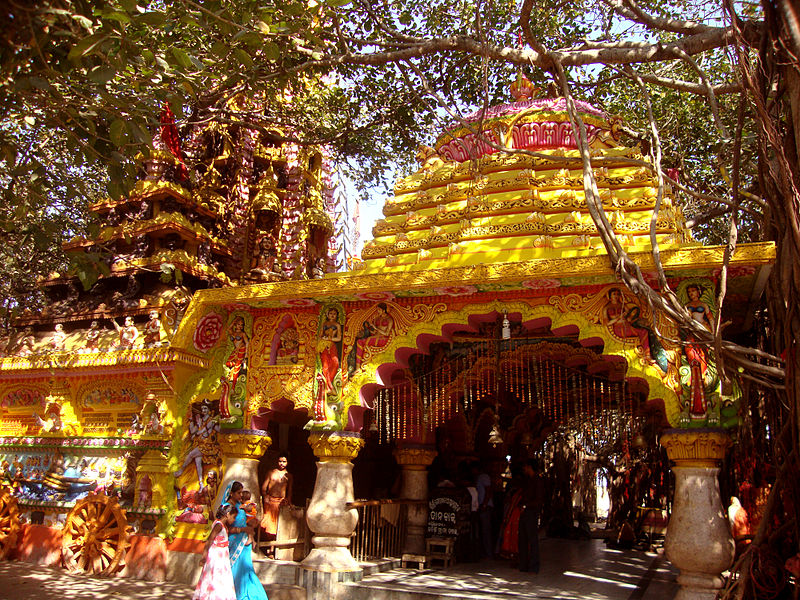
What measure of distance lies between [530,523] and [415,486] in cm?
203

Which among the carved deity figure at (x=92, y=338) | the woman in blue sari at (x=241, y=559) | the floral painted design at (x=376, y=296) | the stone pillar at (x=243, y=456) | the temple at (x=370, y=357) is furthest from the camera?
the carved deity figure at (x=92, y=338)

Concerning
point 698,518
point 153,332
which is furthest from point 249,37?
point 698,518

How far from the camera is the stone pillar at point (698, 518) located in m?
6.39

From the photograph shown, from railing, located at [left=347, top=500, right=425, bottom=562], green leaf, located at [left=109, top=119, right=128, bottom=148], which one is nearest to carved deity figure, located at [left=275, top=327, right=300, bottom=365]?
railing, located at [left=347, top=500, right=425, bottom=562]

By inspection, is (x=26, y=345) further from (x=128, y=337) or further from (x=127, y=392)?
(x=127, y=392)

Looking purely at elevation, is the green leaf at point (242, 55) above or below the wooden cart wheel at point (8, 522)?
above

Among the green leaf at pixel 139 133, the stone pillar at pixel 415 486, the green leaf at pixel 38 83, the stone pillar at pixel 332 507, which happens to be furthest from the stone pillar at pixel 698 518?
the green leaf at pixel 38 83

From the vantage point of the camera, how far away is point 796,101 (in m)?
4.61

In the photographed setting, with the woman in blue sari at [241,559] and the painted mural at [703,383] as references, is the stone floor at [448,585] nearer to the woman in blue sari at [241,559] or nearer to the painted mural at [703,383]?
the woman in blue sari at [241,559]

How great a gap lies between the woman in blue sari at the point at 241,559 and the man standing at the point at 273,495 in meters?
2.15

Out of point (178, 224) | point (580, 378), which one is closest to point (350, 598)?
point (580, 378)

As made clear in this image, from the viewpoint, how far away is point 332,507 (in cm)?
802

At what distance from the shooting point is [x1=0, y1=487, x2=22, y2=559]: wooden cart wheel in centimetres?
973

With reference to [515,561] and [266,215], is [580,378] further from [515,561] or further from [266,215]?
[266,215]
